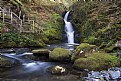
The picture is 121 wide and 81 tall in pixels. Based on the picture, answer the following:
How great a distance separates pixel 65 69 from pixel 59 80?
1634mm

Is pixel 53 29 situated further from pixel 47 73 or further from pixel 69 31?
pixel 47 73

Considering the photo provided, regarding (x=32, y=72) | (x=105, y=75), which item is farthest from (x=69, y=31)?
(x=105, y=75)

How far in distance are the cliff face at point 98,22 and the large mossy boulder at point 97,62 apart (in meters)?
4.35

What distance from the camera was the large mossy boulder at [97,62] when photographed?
400 inches

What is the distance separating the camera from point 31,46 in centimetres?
1711

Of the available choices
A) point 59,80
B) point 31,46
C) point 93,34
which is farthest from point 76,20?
point 59,80

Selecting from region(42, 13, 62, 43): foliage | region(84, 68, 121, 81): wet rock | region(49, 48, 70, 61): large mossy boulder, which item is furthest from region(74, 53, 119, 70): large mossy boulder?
region(42, 13, 62, 43): foliage

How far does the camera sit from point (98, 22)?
20281 millimetres

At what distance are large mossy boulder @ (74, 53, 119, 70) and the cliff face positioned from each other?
4.35 metres

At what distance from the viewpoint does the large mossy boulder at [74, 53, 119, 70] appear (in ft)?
33.4

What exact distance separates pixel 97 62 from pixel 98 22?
10.4 m

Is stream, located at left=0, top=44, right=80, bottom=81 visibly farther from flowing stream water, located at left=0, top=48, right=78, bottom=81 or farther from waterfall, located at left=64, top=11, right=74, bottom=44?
waterfall, located at left=64, top=11, right=74, bottom=44

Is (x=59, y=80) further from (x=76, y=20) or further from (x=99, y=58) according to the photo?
(x=76, y=20)

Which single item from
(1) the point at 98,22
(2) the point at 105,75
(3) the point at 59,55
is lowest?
(2) the point at 105,75
